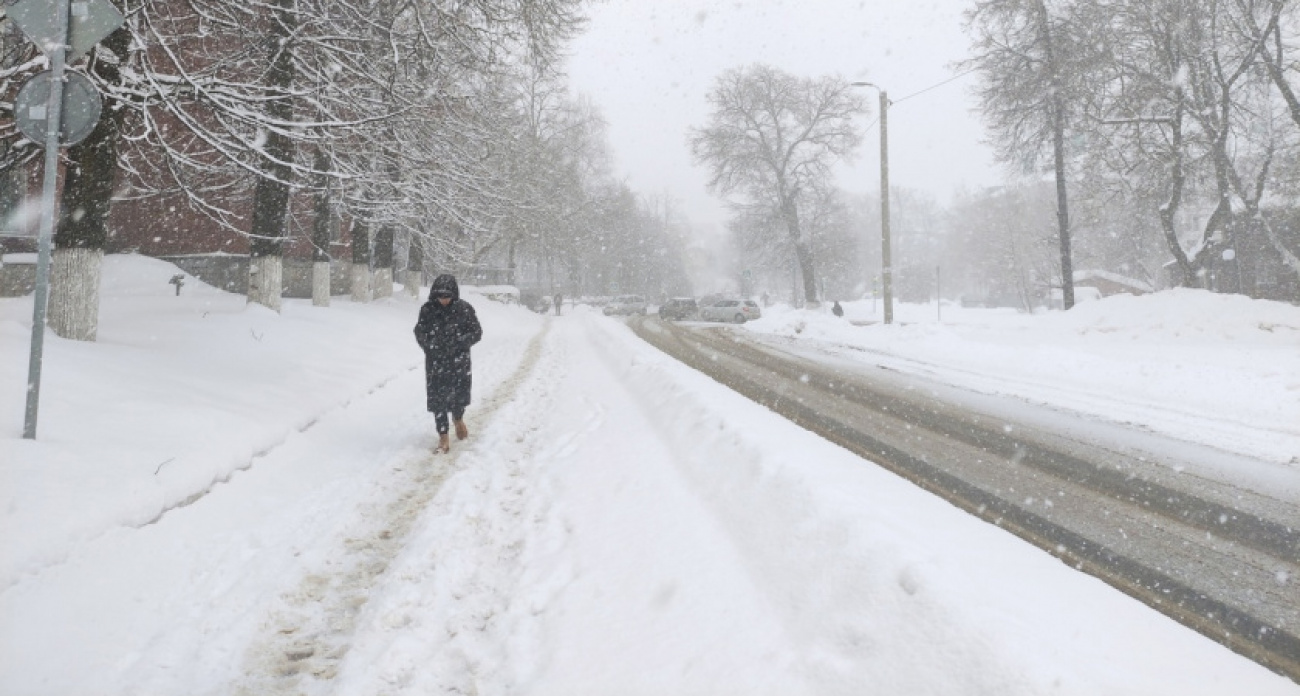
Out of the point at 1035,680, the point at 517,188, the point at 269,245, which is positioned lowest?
the point at 1035,680

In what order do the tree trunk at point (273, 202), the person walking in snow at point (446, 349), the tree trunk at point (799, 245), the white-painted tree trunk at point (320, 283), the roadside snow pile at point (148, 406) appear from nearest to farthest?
the roadside snow pile at point (148, 406), the person walking in snow at point (446, 349), the tree trunk at point (273, 202), the white-painted tree trunk at point (320, 283), the tree trunk at point (799, 245)

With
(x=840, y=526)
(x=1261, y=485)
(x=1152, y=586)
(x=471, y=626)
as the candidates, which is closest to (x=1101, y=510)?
(x=1152, y=586)

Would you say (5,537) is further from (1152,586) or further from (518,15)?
(518,15)

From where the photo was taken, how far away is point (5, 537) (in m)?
3.19

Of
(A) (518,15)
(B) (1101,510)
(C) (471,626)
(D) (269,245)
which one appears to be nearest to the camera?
(C) (471,626)

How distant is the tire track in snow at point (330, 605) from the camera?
2.66m

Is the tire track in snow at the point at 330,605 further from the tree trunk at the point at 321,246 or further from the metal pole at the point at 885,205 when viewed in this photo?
the metal pole at the point at 885,205

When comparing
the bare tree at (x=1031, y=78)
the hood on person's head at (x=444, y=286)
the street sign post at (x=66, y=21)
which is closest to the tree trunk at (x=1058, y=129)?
the bare tree at (x=1031, y=78)

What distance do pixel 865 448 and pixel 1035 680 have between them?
4.07 meters

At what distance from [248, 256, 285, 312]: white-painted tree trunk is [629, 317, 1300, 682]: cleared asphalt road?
8.71 m

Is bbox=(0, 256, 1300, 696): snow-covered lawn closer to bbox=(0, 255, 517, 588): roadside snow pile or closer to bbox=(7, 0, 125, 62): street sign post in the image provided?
bbox=(0, 255, 517, 588): roadside snow pile

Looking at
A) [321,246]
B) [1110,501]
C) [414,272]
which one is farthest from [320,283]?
[1110,501]

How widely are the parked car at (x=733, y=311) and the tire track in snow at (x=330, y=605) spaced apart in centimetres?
2859

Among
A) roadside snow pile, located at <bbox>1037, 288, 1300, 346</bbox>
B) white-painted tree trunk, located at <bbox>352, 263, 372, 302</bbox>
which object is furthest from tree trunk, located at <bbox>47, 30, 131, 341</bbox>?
roadside snow pile, located at <bbox>1037, 288, 1300, 346</bbox>
